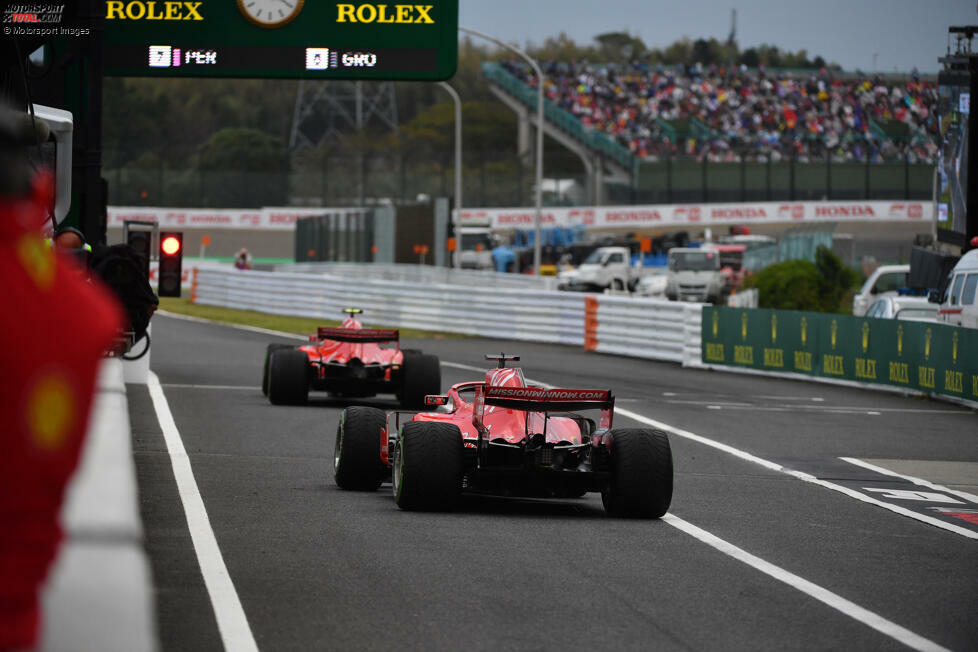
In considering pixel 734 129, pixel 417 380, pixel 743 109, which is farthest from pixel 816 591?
pixel 743 109

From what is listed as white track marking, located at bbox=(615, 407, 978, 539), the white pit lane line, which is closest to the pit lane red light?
white track marking, located at bbox=(615, 407, 978, 539)

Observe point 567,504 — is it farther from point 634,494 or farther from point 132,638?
point 132,638

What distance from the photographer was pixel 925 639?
7.09m

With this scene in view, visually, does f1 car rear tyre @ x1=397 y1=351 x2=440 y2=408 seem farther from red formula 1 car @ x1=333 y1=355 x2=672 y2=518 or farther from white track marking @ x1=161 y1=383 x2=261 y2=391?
red formula 1 car @ x1=333 y1=355 x2=672 y2=518

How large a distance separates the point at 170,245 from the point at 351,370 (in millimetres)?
3432

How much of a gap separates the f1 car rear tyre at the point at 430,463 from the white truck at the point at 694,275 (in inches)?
Result: 1506

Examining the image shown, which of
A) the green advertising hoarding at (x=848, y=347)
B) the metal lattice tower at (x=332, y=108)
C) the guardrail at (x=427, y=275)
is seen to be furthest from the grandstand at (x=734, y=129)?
the green advertising hoarding at (x=848, y=347)

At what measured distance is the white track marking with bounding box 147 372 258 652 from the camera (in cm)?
676

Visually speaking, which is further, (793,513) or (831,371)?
(831,371)

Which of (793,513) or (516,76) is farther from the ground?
(516,76)

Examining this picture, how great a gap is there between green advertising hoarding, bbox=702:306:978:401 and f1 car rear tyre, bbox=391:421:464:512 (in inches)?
476

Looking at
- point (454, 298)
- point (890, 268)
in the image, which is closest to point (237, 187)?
point (454, 298)

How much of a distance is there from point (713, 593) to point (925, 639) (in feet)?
4.25

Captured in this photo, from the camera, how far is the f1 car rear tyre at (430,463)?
10.4m
